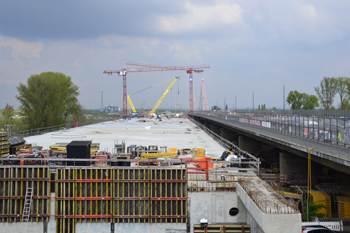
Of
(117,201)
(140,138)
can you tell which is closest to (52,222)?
(117,201)

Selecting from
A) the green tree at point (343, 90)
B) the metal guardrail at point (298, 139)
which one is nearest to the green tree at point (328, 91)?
the green tree at point (343, 90)

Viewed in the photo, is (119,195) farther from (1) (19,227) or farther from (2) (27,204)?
(1) (19,227)

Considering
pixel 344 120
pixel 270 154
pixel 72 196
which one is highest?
pixel 344 120

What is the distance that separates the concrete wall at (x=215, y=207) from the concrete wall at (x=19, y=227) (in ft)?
26.1

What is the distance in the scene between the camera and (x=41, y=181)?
17734 millimetres

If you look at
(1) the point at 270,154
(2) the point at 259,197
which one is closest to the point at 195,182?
(2) the point at 259,197

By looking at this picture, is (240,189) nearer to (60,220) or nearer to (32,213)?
(60,220)

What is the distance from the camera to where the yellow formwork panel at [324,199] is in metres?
28.3

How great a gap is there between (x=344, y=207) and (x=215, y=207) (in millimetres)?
15801

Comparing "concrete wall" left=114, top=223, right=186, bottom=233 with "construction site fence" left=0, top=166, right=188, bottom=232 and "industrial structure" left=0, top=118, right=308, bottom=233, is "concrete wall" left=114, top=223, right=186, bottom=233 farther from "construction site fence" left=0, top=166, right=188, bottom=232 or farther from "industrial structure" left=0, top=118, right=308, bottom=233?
"construction site fence" left=0, top=166, right=188, bottom=232

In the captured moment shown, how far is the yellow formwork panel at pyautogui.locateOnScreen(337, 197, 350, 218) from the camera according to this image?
27266mm

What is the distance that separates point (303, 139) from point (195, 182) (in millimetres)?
18313

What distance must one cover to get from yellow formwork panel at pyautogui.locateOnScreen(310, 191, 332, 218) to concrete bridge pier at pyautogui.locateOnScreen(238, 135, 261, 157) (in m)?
35.5

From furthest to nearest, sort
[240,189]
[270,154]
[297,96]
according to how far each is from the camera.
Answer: [297,96] → [270,154] → [240,189]
